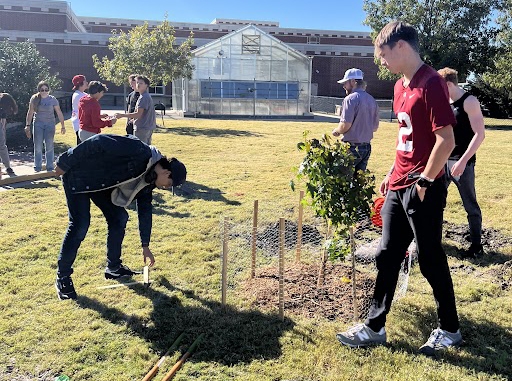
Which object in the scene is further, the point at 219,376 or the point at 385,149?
the point at 385,149

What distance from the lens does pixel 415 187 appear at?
2734 millimetres

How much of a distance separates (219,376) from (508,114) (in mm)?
33342

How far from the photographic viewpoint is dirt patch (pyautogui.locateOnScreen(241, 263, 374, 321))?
12.1 feet

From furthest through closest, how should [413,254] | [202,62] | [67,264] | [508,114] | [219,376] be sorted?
[508,114] → [202,62] → [413,254] → [67,264] → [219,376]

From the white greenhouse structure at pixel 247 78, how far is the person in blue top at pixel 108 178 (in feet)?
72.5

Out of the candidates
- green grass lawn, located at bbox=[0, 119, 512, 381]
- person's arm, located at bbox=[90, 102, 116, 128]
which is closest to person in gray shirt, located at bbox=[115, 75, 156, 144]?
person's arm, located at bbox=[90, 102, 116, 128]

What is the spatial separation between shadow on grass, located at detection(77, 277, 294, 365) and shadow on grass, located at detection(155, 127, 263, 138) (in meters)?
12.6

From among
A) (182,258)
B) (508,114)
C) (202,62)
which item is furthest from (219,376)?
(508,114)

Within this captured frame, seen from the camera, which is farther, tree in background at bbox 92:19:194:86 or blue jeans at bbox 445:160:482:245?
tree in background at bbox 92:19:194:86

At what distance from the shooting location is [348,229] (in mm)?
3529

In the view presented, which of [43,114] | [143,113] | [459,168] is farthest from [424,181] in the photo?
[43,114]

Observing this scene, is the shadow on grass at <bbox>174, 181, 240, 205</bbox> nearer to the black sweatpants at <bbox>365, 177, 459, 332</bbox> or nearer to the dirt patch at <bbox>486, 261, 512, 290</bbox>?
the dirt patch at <bbox>486, 261, 512, 290</bbox>

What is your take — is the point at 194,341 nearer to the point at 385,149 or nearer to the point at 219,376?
the point at 219,376

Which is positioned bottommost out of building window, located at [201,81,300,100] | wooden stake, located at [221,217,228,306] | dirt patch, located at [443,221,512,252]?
dirt patch, located at [443,221,512,252]
